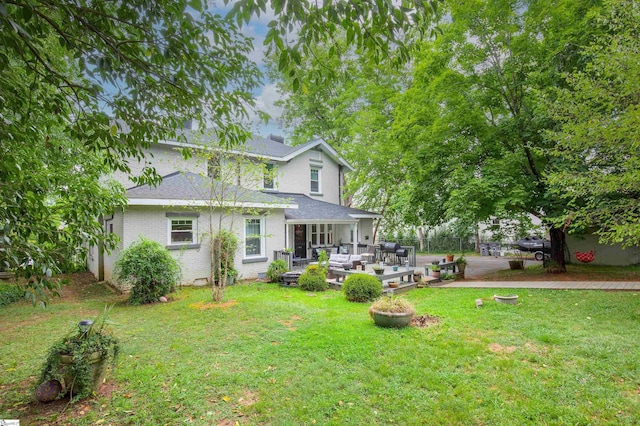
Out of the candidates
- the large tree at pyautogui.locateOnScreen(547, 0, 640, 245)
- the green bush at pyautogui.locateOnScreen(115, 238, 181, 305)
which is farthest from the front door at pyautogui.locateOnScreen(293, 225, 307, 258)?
the large tree at pyautogui.locateOnScreen(547, 0, 640, 245)

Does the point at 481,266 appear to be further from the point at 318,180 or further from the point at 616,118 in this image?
the point at 616,118

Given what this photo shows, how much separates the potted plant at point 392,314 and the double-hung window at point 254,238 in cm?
799

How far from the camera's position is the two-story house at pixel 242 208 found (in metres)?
10.8

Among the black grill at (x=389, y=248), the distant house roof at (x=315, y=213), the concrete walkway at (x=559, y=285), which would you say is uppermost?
the distant house roof at (x=315, y=213)

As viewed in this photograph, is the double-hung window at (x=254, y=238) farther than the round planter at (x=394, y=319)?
Yes

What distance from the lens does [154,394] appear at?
13.6 ft

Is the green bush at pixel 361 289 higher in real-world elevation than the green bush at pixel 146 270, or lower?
lower

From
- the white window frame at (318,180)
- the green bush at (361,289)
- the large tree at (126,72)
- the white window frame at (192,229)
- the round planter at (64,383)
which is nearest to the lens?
the large tree at (126,72)

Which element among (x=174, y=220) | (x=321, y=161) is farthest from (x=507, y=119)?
(x=174, y=220)

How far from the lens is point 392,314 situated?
6605 millimetres

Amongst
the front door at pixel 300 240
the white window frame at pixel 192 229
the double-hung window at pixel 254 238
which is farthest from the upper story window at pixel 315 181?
the white window frame at pixel 192 229

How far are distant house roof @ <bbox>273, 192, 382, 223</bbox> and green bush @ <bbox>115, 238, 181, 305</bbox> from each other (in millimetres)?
6328

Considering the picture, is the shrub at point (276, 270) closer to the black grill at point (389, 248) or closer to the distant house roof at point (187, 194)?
the distant house roof at point (187, 194)

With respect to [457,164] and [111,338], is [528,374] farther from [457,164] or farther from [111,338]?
[457,164]
